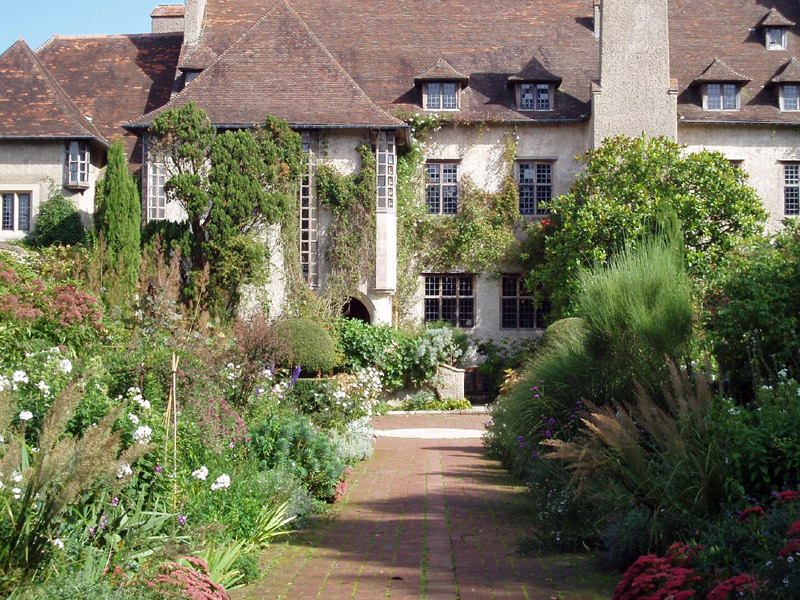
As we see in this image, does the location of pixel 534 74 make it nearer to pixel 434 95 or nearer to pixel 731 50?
pixel 434 95

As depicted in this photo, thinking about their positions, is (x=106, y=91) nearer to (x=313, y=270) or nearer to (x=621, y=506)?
(x=313, y=270)

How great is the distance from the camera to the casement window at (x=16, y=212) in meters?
24.8

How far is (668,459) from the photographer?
712 cm

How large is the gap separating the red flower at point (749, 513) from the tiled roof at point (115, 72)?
23.0 m

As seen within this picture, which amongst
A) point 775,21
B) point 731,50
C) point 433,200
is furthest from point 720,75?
point 433,200

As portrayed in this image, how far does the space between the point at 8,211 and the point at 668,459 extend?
72.6 ft

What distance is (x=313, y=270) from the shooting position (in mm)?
24078

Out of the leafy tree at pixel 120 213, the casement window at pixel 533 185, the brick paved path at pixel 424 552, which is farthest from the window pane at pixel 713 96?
the brick paved path at pixel 424 552

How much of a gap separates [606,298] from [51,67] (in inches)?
945

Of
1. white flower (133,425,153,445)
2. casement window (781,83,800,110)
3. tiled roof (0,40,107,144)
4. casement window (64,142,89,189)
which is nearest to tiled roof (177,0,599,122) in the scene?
tiled roof (0,40,107,144)

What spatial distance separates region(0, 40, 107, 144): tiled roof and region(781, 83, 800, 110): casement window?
62.8ft

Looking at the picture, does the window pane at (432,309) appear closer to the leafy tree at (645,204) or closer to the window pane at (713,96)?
the leafy tree at (645,204)

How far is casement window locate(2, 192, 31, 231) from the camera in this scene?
24781mm

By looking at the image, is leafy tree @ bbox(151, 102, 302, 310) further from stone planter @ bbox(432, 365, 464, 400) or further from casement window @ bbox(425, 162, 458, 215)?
casement window @ bbox(425, 162, 458, 215)
